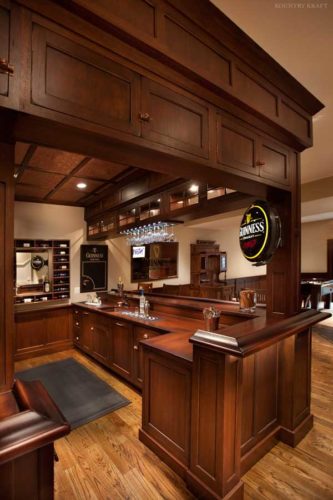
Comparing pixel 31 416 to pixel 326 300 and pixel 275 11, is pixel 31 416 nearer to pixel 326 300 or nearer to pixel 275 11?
pixel 275 11

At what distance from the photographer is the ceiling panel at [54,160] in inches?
119

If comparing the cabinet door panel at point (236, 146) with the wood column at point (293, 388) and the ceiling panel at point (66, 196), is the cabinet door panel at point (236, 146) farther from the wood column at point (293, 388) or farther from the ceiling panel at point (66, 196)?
the ceiling panel at point (66, 196)

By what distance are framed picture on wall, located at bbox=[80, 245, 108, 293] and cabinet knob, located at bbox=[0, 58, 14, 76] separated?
5.10 m

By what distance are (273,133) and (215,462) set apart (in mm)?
2515

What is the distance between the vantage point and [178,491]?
6.15ft

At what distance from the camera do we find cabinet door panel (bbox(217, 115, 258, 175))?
171 centimetres

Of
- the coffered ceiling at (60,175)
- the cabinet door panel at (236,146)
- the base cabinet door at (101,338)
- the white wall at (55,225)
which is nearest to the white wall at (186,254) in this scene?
the white wall at (55,225)

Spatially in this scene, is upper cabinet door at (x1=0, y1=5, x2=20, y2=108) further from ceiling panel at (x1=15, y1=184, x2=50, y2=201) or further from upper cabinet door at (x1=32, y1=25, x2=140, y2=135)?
ceiling panel at (x1=15, y1=184, x2=50, y2=201)

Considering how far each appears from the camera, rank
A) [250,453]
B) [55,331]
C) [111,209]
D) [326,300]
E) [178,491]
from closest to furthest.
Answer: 1. [178,491]
2. [250,453]
3. [111,209]
4. [55,331]
5. [326,300]

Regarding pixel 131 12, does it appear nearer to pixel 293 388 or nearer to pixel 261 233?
pixel 261 233

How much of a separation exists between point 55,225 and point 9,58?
492 cm

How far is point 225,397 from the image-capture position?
1.66m

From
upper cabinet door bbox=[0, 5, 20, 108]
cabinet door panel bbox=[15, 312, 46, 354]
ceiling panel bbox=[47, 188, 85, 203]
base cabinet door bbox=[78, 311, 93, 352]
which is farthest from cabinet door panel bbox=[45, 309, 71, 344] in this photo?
upper cabinet door bbox=[0, 5, 20, 108]

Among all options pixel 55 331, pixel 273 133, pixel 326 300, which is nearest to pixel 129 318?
pixel 55 331
